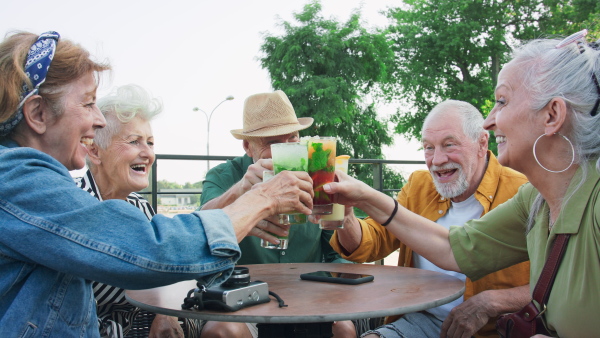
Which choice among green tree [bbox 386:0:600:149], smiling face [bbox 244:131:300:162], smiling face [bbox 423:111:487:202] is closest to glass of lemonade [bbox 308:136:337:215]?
smiling face [bbox 423:111:487:202]

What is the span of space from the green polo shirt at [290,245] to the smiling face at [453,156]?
70 centimetres

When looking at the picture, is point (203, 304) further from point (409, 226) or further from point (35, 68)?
point (409, 226)

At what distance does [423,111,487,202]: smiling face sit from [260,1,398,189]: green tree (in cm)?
2688

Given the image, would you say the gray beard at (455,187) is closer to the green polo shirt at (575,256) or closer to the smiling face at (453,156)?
the smiling face at (453,156)

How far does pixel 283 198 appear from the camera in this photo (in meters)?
1.65

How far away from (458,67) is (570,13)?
6341mm

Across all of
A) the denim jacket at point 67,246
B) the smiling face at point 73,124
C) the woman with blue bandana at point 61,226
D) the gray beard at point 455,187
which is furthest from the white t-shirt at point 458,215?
the smiling face at point 73,124

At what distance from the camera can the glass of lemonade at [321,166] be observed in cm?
183

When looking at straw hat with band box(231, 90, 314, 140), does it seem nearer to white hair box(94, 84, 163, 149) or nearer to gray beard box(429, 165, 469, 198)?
white hair box(94, 84, 163, 149)

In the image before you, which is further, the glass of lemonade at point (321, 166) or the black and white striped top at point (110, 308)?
the black and white striped top at point (110, 308)

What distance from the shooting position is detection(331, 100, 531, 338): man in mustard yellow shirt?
7.75ft

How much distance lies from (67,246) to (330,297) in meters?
0.82

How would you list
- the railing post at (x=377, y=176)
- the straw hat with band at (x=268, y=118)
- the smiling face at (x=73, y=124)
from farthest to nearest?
the railing post at (x=377, y=176)
the straw hat with band at (x=268, y=118)
the smiling face at (x=73, y=124)

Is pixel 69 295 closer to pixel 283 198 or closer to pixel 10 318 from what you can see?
pixel 10 318
